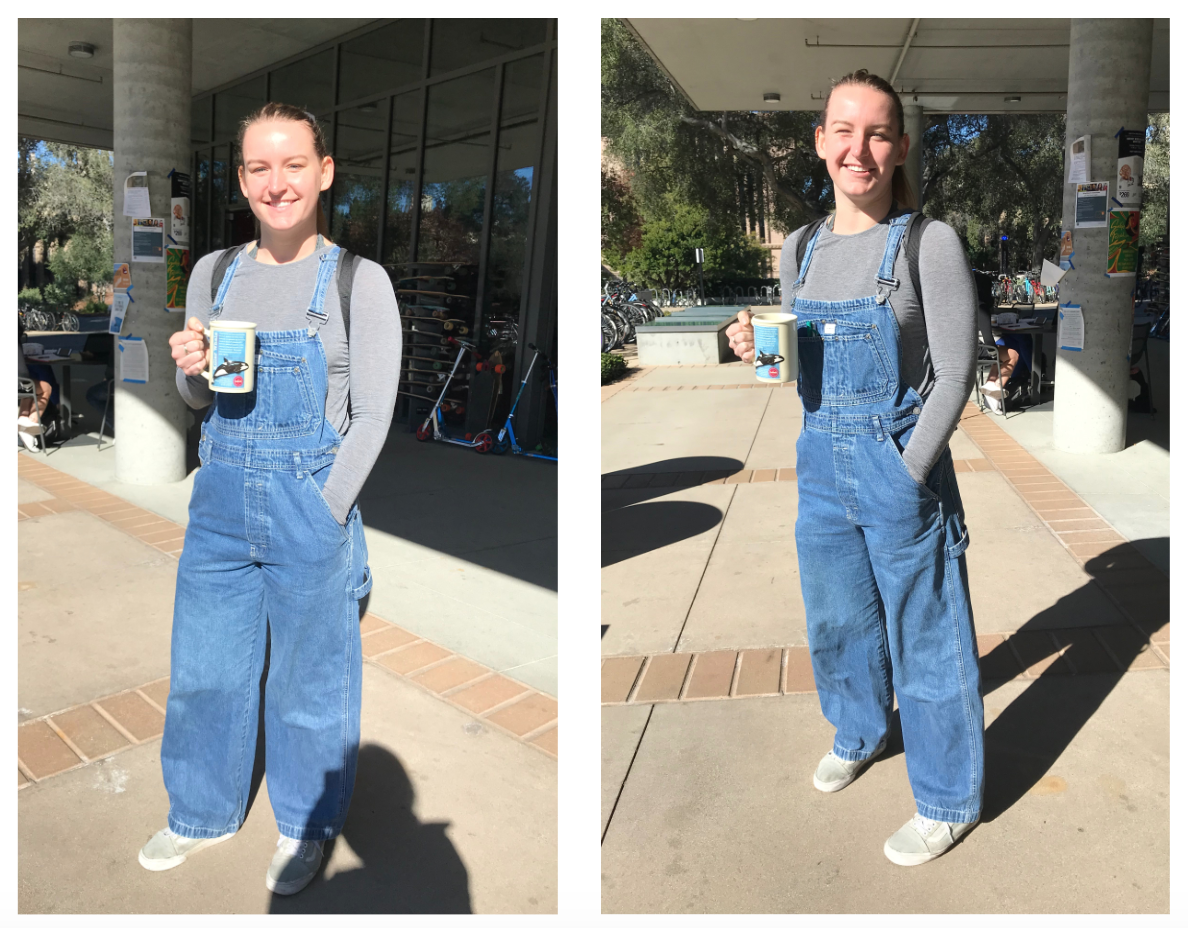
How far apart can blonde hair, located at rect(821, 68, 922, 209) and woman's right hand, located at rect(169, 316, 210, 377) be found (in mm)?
1423

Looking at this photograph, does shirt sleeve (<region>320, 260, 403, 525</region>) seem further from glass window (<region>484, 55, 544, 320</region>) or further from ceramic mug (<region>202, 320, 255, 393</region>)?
glass window (<region>484, 55, 544, 320</region>)

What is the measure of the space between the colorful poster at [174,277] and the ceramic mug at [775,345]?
17.9 feet

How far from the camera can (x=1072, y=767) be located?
9.16ft

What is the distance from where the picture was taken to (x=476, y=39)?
9391 millimetres

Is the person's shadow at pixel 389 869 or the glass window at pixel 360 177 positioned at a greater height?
the glass window at pixel 360 177

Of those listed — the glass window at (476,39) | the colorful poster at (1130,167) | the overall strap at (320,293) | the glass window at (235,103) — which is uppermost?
the glass window at (235,103)

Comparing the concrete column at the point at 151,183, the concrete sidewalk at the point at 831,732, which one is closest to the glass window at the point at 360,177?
the concrete column at the point at 151,183

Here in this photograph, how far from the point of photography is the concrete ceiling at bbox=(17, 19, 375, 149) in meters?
9.89

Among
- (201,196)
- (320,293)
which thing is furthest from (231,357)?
(201,196)

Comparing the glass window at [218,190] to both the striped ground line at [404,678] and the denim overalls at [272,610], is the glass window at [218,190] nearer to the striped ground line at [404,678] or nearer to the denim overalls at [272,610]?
the striped ground line at [404,678]

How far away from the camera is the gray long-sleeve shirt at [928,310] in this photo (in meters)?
2.10

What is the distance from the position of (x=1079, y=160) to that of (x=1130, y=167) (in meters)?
0.30

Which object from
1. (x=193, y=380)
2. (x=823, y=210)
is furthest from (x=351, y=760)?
(x=823, y=210)
